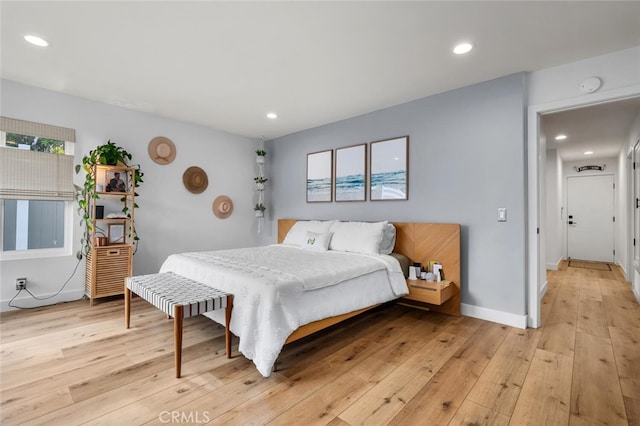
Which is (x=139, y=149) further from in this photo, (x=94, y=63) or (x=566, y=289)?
(x=566, y=289)

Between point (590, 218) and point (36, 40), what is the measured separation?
31.5 ft

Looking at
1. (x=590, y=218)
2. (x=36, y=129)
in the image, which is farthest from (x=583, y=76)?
(x=590, y=218)

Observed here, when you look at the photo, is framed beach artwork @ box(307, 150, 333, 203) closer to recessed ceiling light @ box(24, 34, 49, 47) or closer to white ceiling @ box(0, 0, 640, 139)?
white ceiling @ box(0, 0, 640, 139)

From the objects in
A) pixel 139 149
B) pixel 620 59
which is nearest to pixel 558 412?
pixel 620 59

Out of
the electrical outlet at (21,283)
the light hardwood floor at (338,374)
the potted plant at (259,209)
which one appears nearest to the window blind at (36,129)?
the electrical outlet at (21,283)

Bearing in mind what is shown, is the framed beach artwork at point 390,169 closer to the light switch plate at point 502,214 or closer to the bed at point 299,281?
the bed at point 299,281

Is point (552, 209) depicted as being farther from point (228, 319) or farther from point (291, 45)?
point (228, 319)

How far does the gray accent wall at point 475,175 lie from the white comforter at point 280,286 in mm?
835

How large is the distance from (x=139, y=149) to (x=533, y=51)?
182 inches

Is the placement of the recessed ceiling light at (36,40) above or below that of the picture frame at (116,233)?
above

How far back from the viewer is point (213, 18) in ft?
6.98

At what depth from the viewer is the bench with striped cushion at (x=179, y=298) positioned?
196 centimetres

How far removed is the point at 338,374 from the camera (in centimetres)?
203

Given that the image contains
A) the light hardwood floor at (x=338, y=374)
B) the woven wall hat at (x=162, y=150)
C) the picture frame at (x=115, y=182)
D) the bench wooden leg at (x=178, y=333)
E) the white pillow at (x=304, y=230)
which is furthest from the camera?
the woven wall hat at (x=162, y=150)
